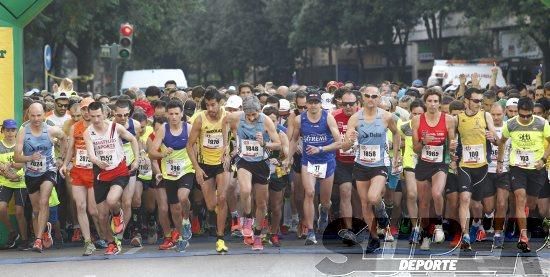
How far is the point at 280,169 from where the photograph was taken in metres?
14.0

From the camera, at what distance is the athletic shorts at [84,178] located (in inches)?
528

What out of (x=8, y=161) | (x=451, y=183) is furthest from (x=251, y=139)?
(x=8, y=161)

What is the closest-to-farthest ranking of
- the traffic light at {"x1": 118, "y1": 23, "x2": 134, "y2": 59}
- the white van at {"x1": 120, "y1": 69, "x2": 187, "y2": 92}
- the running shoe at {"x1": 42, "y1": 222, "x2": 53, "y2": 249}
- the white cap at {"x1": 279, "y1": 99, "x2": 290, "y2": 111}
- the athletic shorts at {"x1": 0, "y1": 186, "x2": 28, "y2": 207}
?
1. the athletic shorts at {"x1": 0, "y1": 186, "x2": 28, "y2": 207}
2. the running shoe at {"x1": 42, "y1": 222, "x2": 53, "y2": 249}
3. the white cap at {"x1": 279, "y1": 99, "x2": 290, "y2": 111}
4. the traffic light at {"x1": 118, "y1": 23, "x2": 134, "y2": 59}
5. the white van at {"x1": 120, "y1": 69, "x2": 187, "y2": 92}

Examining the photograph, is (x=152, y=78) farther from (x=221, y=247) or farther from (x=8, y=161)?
(x=221, y=247)

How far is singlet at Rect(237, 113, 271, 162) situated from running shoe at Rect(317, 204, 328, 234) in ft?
4.09

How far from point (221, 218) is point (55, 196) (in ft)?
7.45

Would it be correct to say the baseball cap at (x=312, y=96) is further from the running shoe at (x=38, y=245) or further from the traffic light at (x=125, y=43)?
the traffic light at (x=125, y=43)

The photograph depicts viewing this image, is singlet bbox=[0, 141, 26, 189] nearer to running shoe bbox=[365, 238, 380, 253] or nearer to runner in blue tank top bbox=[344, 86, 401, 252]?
runner in blue tank top bbox=[344, 86, 401, 252]

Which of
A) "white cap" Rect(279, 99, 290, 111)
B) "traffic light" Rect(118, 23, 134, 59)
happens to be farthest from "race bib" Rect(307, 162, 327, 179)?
"traffic light" Rect(118, 23, 134, 59)

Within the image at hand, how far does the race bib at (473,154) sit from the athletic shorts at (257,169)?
2.28 meters

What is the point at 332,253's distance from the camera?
12906 mm

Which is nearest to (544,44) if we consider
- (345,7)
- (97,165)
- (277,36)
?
(345,7)

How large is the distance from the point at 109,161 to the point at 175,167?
2.61 feet

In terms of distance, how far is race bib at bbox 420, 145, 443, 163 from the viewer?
43.2ft
